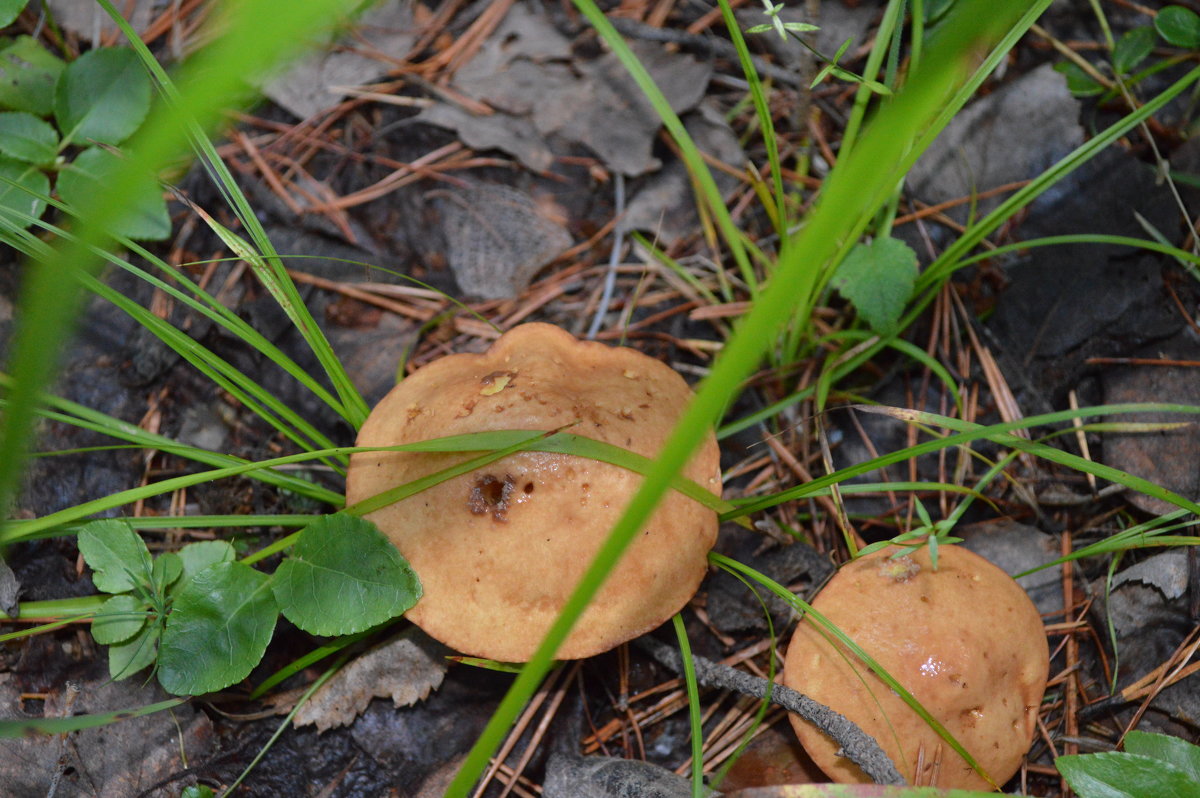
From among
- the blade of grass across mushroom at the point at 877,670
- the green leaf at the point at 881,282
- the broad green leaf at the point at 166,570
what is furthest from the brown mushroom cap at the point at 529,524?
the green leaf at the point at 881,282

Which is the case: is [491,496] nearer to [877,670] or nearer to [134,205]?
[877,670]

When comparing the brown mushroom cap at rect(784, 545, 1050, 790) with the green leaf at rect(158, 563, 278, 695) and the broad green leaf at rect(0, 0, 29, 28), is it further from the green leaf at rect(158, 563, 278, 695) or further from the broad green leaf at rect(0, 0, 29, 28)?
the broad green leaf at rect(0, 0, 29, 28)

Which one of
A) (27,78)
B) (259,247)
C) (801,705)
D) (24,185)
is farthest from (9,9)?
(801,705)

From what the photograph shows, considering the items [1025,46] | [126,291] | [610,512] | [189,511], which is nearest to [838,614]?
[610,512]

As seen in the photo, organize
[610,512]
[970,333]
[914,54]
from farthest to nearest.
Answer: [970,333], [914,54], [610,512]

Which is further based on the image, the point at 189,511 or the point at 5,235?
the point at 189,511

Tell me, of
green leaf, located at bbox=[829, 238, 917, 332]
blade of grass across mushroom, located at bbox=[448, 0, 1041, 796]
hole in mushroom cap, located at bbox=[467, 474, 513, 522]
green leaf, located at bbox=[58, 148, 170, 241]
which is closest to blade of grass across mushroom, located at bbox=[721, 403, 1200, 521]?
green leaf, located at bbox=[829, 238, 917, 332]

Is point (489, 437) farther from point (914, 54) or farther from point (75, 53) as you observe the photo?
point (75, 53)
